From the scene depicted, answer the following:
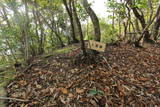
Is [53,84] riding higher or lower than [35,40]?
lower

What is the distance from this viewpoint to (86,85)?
2.30 m

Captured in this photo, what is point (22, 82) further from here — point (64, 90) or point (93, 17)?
point (93, 17)

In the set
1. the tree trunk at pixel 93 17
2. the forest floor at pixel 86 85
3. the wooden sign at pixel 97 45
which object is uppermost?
the tree trunk at pixel 93 17

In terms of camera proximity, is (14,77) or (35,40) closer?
(14,77)

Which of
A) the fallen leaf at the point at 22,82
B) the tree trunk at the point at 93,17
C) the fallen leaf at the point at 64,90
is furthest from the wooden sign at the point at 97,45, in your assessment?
the fallen leaf at the point at 22,82

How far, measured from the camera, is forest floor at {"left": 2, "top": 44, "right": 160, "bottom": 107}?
6.46ft

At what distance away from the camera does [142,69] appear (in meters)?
3.18

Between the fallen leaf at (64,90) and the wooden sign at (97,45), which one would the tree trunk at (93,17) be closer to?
the wooden sign at (97,45)

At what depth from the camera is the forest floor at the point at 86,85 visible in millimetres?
1969

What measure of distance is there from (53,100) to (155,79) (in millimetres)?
2590

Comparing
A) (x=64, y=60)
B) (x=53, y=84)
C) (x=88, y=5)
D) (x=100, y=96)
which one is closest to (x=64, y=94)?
(x=53, y=84)

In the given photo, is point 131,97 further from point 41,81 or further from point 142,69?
point 41,81

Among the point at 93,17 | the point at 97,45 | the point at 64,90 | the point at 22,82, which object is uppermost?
the point at 93,17

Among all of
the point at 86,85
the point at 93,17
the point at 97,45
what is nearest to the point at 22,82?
the point at 86,85
